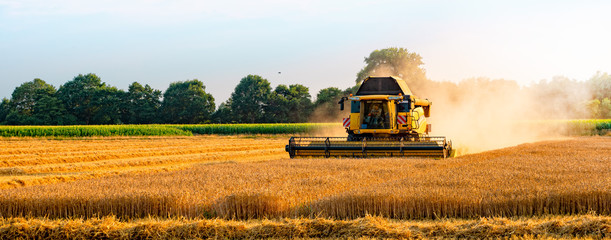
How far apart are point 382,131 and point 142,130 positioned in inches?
1286

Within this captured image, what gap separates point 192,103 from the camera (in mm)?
72375

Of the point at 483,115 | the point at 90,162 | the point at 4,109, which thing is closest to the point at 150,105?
the point at 4,109

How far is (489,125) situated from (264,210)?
29911mm

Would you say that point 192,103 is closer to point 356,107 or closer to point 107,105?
point 107,105

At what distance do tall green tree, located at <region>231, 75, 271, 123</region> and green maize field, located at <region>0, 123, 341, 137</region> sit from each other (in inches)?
743

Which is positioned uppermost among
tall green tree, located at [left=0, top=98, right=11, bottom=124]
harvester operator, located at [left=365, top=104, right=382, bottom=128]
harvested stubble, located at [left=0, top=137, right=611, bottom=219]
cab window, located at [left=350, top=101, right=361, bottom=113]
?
tall green tree, located at [left=0, top=98, right=11, bottom=124]

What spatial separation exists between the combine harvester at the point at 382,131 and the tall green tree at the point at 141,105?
56196 millimetres

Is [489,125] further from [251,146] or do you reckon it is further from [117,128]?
[117,128]

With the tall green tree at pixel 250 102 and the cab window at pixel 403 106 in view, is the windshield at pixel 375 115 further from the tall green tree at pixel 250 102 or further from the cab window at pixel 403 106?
the tall green tree at pixel 250 102

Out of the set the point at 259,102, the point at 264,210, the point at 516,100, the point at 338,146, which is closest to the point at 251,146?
the point at 338,146

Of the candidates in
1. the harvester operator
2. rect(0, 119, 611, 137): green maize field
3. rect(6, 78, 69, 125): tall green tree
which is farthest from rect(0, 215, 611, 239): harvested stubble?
rect(6, 78, 69, 125): tall green tree

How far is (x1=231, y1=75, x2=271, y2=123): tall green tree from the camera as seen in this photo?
237ft

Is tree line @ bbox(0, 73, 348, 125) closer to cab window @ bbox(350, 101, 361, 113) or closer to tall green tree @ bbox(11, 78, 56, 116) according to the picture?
tall green tree @ bbox(11, 78, 56, 116)

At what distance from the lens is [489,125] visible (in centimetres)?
3531
